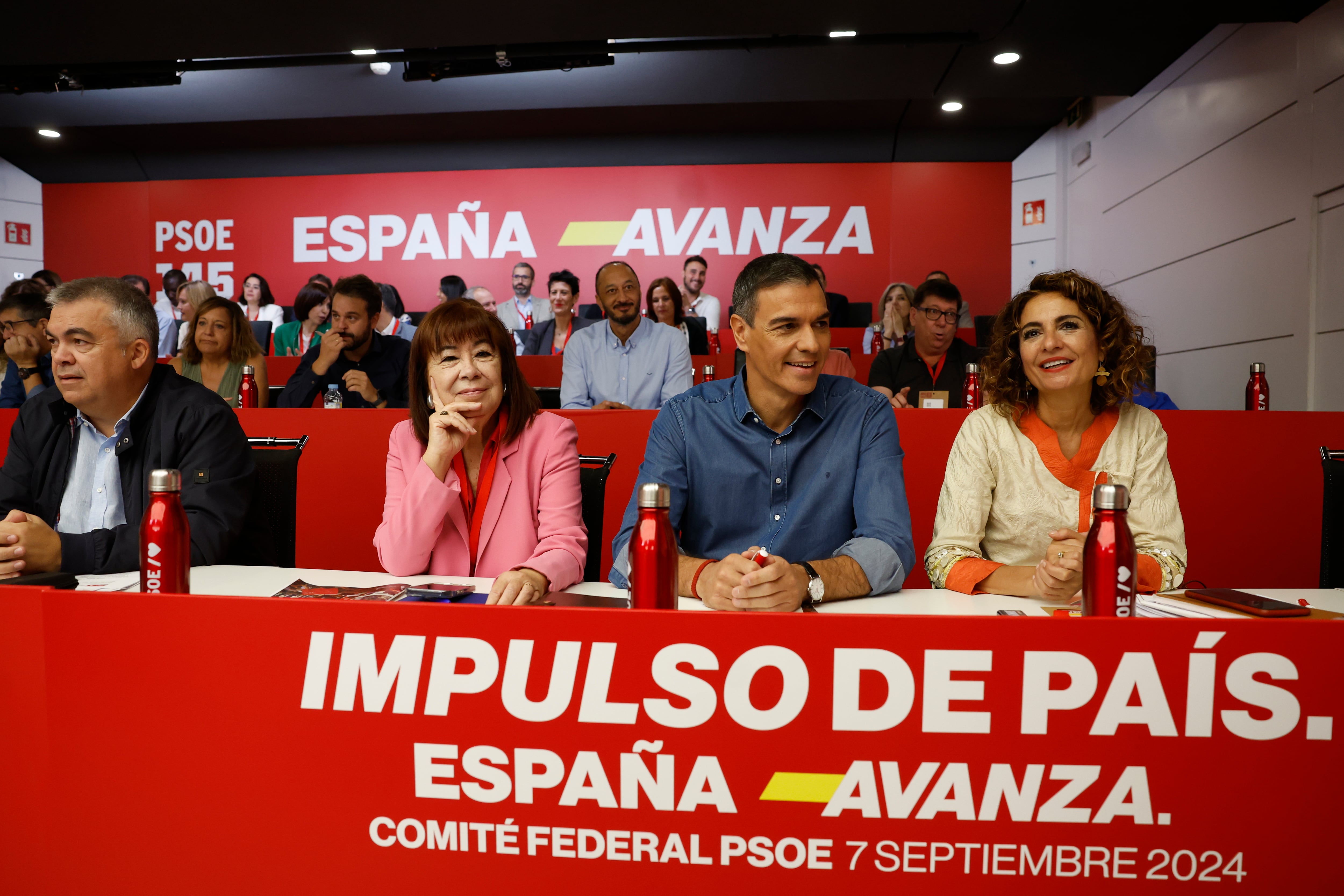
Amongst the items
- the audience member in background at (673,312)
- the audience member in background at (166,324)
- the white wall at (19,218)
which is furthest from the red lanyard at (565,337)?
the white wall at (19,218)

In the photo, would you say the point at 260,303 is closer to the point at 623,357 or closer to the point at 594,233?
the point at 594,233

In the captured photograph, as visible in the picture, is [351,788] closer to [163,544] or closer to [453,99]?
[163,544]

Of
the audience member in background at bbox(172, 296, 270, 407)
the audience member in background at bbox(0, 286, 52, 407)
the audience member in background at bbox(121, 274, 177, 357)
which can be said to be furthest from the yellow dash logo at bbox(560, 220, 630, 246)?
the audience member in background at bbox(0, 286, 52, 407)

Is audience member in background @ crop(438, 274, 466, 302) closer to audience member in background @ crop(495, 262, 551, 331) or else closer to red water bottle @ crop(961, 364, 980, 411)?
audience member in background @ crop(495, 262, 551, 331)

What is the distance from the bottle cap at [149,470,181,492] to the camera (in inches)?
42.7

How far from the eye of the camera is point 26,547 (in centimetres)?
137

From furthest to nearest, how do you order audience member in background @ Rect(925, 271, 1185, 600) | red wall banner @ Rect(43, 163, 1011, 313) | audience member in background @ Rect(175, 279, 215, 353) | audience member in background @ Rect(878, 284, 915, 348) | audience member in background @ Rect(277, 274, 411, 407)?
red wall banner @ Rect(43, 163, 1011, 313) → audience member in background @ Rect(175, 279, 215, 353) → audience member in background @ Rect(878, 284, 915, 348) → audience member in background @ Rect(277, 274, 411, 407) → audience member in background @ Rect(925, 271, 1185, 600)

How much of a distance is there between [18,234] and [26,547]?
1068 centimetres

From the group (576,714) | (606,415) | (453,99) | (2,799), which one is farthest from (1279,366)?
(453,99)

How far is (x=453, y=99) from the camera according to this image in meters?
7.77

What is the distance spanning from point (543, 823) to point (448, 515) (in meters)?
0.96

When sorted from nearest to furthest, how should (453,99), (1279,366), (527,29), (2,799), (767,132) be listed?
(2,799)
(1279,366)
(527,29)
(453,99)
(767,132)

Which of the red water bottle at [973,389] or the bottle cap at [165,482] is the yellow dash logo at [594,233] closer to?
the red water bottle at [973,389]

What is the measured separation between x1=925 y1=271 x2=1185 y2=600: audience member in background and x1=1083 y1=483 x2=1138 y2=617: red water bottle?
Answer: 0.53 meters
